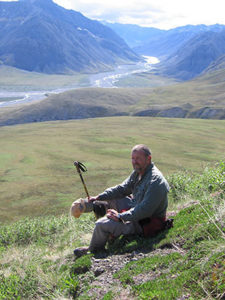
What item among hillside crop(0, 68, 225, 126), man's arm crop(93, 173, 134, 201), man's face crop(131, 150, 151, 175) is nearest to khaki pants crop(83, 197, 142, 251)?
man's arm crop(93, 173, 134, 201)

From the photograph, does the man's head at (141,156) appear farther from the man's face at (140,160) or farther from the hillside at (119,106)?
the hillside at (119,106)

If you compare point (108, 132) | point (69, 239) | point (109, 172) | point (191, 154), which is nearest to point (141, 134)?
point (108, 132)

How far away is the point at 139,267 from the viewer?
21.7 ft

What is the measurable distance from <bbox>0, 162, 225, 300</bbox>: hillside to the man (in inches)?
11.0

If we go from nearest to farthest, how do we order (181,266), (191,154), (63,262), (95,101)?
(181,266) → (63,262) → (191,154) → (95,101)

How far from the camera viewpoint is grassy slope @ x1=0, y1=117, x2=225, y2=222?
4150 centimetres

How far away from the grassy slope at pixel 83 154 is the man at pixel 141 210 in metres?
14.9

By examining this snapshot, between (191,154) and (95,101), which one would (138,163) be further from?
(95,101)

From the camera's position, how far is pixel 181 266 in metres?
6.09

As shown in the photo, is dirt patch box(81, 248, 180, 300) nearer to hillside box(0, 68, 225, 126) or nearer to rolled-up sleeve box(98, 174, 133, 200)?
rolled-up sleeve box(98, 174, 133, 200)

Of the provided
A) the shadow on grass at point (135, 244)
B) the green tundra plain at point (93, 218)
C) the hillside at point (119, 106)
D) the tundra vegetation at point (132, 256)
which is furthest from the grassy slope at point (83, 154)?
the hillside at point (119, 106)

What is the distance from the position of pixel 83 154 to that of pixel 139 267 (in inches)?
2525

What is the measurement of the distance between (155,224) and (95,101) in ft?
513

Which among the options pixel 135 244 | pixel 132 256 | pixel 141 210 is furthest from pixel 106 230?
pixel 141 210
